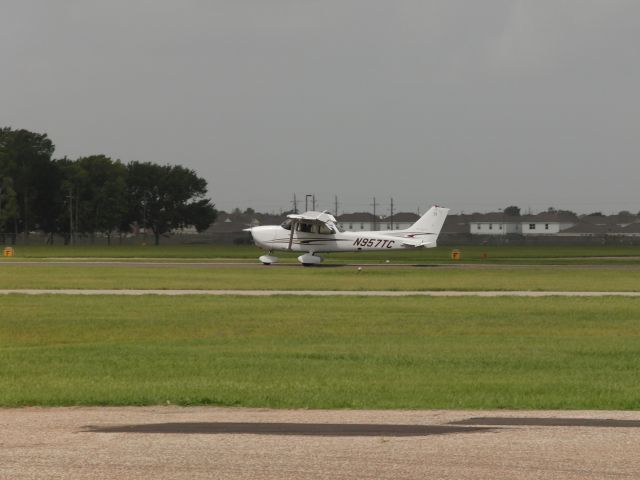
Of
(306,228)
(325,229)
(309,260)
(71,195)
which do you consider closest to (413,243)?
(325,229)

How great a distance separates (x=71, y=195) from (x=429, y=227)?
8793cm

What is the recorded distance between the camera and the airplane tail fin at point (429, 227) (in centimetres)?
6368

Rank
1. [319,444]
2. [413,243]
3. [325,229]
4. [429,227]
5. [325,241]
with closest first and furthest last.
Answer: [319,444]
[325,229]
[325,241]
[413,243]
[429,227]

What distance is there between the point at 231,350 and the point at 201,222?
138 metres

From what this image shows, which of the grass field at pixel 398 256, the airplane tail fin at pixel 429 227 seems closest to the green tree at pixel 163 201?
the grass field at pixel 398 256

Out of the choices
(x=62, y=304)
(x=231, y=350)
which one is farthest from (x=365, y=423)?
(x=62, y=304)

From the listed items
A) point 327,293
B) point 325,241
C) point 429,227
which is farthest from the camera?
point 429,227

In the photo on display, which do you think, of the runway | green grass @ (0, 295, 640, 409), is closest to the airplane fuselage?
the runway

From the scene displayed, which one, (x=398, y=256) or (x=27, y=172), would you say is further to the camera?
(x=27, y=172)

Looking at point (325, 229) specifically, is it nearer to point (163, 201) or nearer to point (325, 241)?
point (325, 241)

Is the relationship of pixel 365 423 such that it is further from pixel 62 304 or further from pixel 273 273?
pixel 273 273

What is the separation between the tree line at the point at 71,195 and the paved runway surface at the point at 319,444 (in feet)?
421

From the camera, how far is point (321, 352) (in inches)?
765

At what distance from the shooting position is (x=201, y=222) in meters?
157
